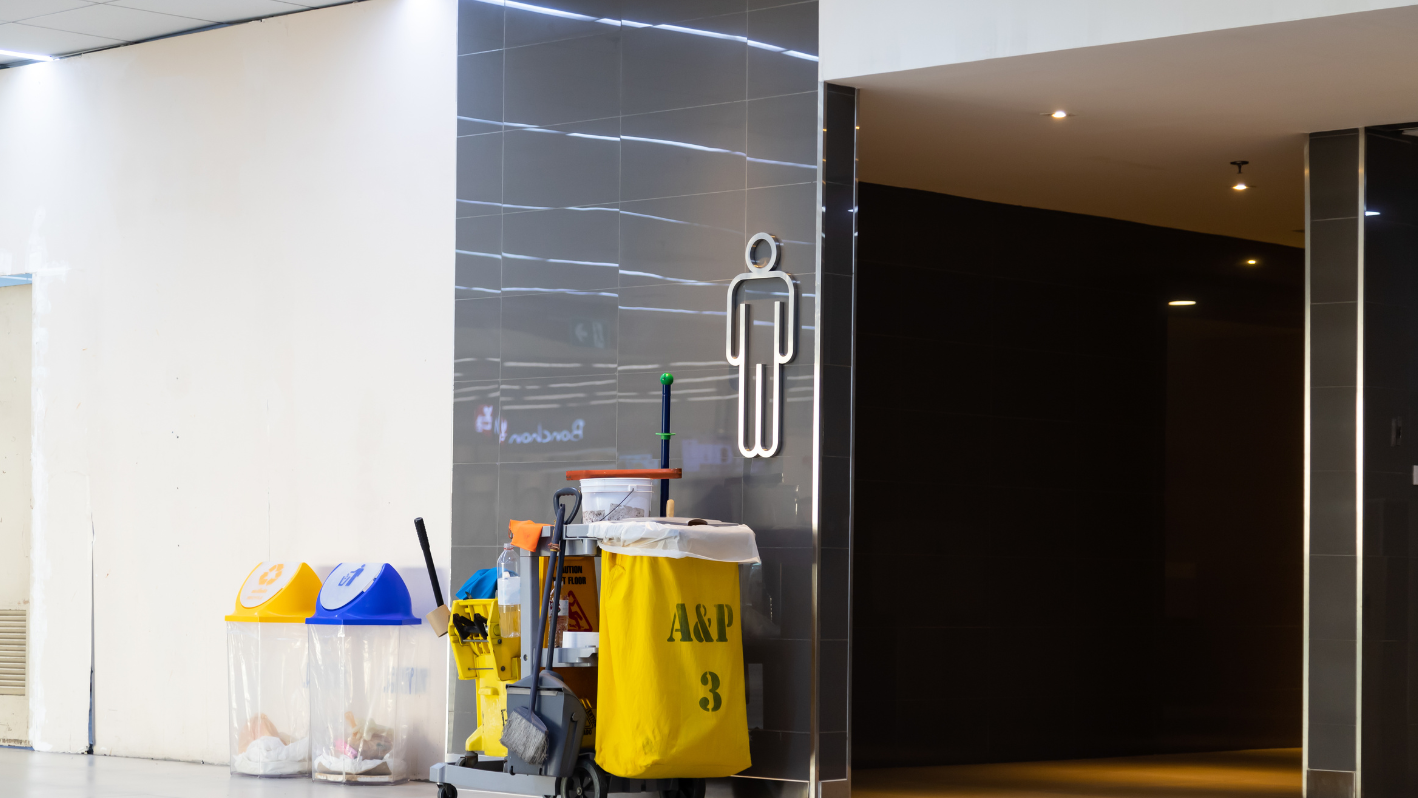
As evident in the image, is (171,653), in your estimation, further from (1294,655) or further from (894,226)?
(1294,655)

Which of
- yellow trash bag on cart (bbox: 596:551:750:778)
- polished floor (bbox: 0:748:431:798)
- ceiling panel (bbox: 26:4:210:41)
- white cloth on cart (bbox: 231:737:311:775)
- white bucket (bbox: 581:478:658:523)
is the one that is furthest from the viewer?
ceiling panel (bbox: 26:4:210:41)

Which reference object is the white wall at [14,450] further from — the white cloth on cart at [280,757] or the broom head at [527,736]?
A: the broom head at [527,736]

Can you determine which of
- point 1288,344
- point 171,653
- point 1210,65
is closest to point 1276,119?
point 1210,65

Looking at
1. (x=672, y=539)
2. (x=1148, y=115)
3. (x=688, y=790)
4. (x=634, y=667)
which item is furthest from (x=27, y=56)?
(x=1148, y=115)

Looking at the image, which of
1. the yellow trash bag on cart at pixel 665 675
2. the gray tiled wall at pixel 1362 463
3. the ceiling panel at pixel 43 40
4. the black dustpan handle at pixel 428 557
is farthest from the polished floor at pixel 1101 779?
the ceiling panel at pixel 43 40

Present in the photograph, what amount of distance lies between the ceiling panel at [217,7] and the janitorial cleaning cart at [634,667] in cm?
316

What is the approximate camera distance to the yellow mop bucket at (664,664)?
521 cm

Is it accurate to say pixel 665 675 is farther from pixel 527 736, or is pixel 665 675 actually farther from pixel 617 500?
pixel 617 500

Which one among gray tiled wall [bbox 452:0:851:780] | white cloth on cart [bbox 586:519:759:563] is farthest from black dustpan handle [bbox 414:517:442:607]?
white cloth on cart [bbox 586:519:759:563]

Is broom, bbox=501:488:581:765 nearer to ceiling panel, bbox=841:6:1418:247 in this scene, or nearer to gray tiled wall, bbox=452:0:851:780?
gray tiled wall, bbox=452:0:851:780

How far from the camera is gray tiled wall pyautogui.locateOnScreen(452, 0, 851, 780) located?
586 centimetres

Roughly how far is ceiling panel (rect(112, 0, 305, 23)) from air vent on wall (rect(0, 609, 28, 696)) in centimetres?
315

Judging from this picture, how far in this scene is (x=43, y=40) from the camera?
7.89 metres

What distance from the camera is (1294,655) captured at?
9.28 meters
